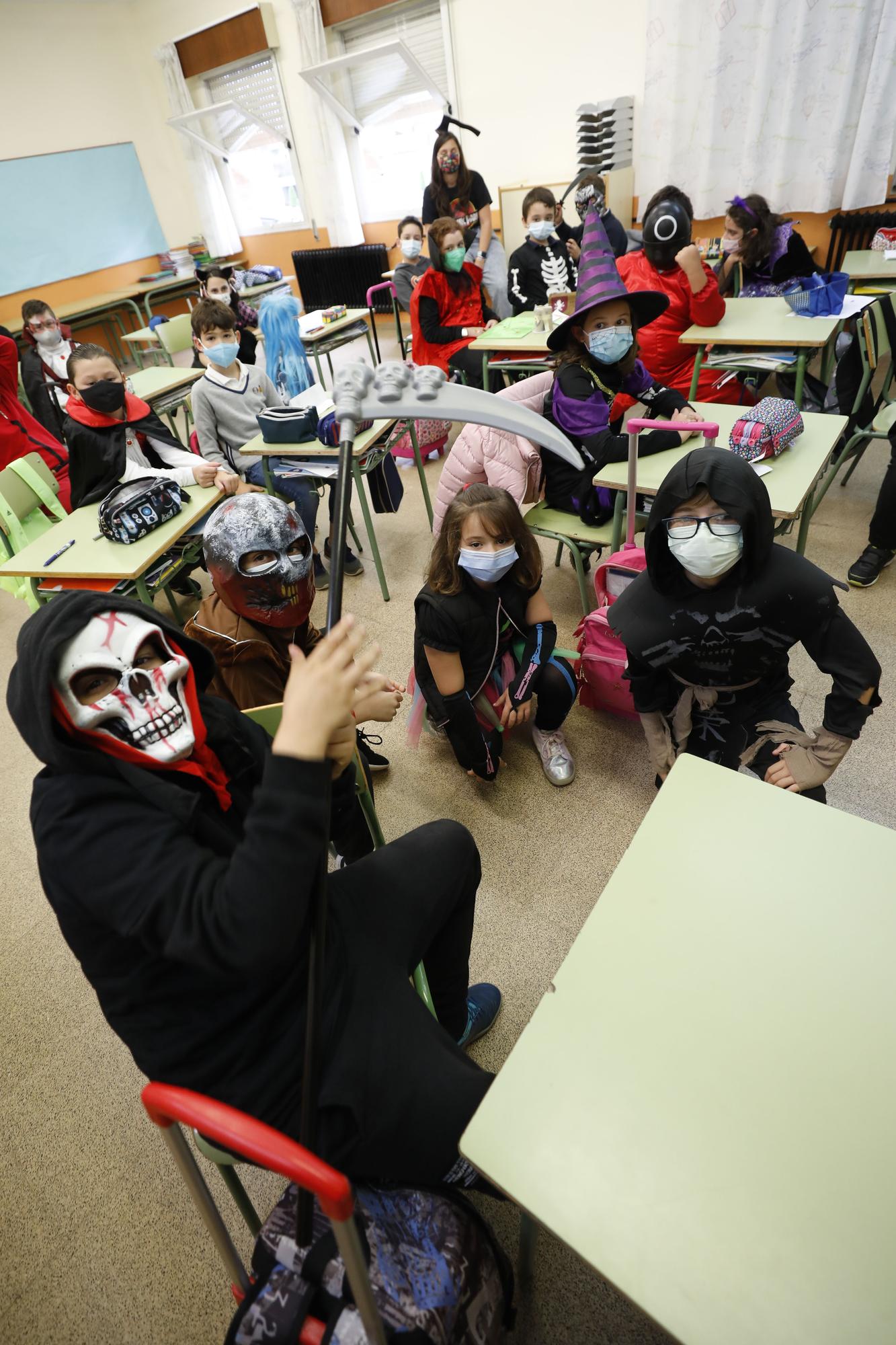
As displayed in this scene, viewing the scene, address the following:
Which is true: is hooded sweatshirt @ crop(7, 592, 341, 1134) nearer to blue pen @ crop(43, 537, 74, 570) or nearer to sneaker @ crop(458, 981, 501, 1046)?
sneaker @ crop(458, 981, 501, 1046)

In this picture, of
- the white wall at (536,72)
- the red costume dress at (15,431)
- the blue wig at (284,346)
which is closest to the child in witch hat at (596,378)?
the blue wig at (284,346)

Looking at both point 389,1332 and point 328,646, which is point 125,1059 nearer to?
point 389,1332

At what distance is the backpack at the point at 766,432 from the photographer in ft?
7.07

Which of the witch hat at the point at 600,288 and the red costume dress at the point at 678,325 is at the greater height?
the witch hat at the point at 600,288

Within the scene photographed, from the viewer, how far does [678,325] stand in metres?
3.30

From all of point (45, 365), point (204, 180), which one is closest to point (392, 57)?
point (204, 180)

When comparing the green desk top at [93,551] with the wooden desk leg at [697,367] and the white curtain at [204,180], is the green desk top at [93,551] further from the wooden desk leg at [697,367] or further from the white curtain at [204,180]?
the white curtain at [204,180]

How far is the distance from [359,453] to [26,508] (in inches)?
54.6

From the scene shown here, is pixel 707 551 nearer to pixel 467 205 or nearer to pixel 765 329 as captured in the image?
pixel 765 329

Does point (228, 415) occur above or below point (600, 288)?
below

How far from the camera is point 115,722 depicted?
922 mm

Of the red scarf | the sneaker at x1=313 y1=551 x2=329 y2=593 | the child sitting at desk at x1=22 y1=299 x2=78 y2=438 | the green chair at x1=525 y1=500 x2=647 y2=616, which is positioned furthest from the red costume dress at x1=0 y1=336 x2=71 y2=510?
the red scarf

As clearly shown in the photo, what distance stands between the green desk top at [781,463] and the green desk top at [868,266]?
1898 millimetres

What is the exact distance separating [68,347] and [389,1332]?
5.13 meters
